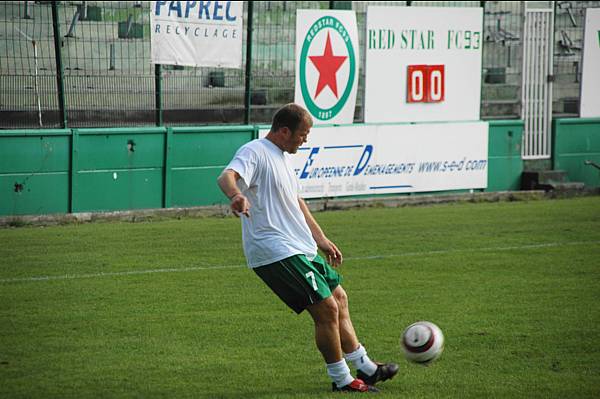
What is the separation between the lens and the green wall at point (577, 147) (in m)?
20.1

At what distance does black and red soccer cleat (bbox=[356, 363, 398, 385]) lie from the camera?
23.8ft

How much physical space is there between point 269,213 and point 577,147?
47.2 ft

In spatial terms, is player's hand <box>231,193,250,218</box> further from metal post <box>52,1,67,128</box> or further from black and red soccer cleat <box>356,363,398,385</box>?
metal post <box>52,1,67,128</box>

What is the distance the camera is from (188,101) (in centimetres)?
1658

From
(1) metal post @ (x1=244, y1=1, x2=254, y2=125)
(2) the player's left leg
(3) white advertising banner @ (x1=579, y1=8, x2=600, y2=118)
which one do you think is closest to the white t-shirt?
(2) the player's left leg

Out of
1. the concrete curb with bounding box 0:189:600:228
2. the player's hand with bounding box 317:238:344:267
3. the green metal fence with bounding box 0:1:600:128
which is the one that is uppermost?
the green metal fence with bounding box 0:1:600:128

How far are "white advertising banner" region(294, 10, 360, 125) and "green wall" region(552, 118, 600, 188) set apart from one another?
4550 mm

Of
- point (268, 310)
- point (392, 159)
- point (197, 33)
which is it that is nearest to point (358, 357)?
point (268, 310)

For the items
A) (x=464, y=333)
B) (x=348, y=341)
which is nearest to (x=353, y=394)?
(x=348, y=341)

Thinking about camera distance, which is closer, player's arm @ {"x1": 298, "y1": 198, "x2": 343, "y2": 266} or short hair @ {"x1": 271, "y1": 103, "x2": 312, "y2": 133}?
short hair @ {"x1": 271, "y1": 103, "x2": 312, "y2": 133}

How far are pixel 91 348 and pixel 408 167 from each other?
10623mm

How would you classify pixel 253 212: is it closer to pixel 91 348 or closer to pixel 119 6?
pixel 91 348

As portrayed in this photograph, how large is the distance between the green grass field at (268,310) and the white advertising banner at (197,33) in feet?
8.51

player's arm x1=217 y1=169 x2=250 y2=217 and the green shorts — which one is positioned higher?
player's arm x1=217 y1=169 x2=250 y2=217
